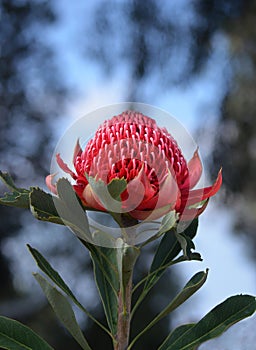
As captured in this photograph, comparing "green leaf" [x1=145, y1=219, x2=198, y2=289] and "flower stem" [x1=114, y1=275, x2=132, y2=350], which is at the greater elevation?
"green leaf" [x1=145, y1=219, x2=198, y2=289]

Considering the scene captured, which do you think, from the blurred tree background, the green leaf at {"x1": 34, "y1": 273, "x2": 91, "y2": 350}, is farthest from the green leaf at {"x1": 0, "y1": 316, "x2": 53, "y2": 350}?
the blurred tree background

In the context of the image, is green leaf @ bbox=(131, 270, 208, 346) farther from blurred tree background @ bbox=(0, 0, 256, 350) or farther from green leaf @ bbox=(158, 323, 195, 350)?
blurred tree background @ bbox=(0, 0, 256, 350)

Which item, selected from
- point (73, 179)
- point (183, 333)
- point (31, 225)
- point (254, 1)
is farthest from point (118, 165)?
point (254, 1)

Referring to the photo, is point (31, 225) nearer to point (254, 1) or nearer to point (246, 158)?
point (246, 158)

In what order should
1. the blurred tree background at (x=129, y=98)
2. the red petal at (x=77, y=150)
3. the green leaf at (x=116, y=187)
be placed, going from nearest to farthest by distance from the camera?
the green leaf at (x=116, y=187)
the red petal at (x=77, y=150)
the blurred tree background at (x=129, y=98)

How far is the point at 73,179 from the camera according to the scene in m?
0.62

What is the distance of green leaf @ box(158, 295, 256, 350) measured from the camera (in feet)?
2.04

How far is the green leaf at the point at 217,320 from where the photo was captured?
0.62 metres

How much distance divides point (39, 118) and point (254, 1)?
3.86 ft

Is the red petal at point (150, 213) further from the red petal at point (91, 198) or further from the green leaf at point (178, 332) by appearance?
the green leaf at point (178, 332)

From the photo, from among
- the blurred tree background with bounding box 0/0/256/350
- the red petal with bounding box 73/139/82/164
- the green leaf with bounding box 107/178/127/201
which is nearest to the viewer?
the green leaf with bounding box 107/178/127/201

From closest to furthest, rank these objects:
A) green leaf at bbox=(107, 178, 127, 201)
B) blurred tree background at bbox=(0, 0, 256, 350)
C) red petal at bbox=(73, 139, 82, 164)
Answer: green leaf at bbox=(107, 178, 127, 201)
red petal at bbox=(73, 139, 82, 164)
blurred tree background at bbox=(0, 0, 256, 350)

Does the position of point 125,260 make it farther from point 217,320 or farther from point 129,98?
point 129,98

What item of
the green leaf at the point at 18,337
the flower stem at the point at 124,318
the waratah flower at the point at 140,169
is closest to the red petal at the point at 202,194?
the waratah flower at the point at 140,169
